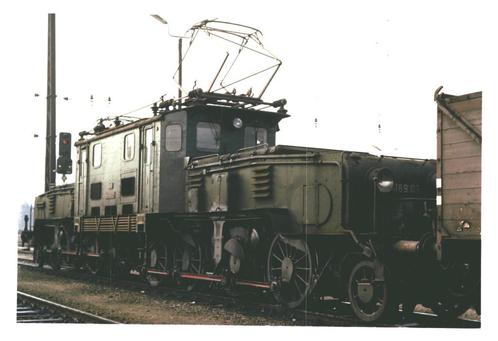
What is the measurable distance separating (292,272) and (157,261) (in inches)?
189

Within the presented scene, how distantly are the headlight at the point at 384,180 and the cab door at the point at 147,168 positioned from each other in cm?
563

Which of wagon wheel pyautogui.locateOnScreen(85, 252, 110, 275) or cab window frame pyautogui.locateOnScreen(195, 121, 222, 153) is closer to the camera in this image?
cab window frame pyautogui.locateOnScreen(195, 121, 222, 153)

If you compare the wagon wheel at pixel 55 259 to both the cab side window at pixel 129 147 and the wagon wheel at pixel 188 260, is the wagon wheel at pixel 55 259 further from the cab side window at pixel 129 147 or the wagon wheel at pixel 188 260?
the wagon wheel at pixel 188 260

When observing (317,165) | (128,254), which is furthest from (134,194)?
(317,165)

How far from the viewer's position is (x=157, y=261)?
1490 cm

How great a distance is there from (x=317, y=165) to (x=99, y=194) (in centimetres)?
760

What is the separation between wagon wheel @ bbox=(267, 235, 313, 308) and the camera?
10.8m

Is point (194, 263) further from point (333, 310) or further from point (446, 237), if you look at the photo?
point (446, 237)

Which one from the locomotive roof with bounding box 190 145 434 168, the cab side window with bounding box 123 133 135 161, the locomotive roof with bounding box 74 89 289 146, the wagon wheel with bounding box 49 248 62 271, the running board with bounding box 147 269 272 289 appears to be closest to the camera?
the locomotive roof with bounding box 190 145 434 168

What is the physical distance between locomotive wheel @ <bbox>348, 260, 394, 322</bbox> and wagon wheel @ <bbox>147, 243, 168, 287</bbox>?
574cm

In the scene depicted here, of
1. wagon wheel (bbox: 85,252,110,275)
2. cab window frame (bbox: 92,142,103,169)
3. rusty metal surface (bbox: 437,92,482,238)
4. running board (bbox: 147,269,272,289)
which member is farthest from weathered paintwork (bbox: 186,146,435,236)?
wagon wheel (bbox: 85,252,110,275)

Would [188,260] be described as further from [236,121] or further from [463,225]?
[463,225]

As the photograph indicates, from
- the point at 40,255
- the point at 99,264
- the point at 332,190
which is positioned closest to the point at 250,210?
the point at 332,190

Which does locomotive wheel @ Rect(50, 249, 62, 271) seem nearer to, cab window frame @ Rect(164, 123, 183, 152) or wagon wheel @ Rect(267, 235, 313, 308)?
cab window frame @ Rect(164, 123, 183, 152)
